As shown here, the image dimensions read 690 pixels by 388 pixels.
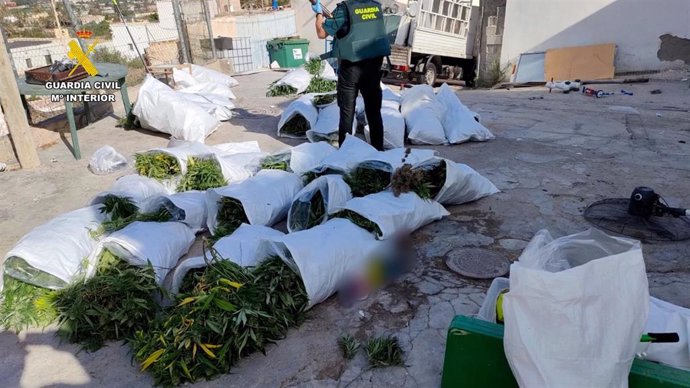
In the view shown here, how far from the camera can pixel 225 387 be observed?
6.64ft

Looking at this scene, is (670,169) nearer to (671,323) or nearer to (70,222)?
(671,323)

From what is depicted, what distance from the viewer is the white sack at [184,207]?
3178 millimetres

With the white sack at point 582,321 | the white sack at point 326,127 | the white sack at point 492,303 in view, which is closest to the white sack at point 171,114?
the white sack at point 326,127

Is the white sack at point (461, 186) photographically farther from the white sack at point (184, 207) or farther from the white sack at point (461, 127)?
the white sack at point (184, 207)

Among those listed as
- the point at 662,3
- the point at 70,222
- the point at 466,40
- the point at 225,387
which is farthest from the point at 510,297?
the point at 466,40

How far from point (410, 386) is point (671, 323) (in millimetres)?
1060

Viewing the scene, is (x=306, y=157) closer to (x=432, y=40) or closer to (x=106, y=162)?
(x=106, y=162)

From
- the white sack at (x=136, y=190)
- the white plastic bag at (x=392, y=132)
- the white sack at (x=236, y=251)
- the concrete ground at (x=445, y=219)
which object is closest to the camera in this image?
the concrete ground at (x=445, y=219)

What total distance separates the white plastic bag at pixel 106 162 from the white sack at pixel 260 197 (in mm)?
2000

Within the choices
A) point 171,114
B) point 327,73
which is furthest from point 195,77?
point 171,114

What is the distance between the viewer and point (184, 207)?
3.16m

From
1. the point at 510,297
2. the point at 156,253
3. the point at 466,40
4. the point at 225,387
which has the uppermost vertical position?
the point at 466,40

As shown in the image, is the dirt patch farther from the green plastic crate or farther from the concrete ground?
the green plastic crate

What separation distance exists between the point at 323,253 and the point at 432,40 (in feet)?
33.1
